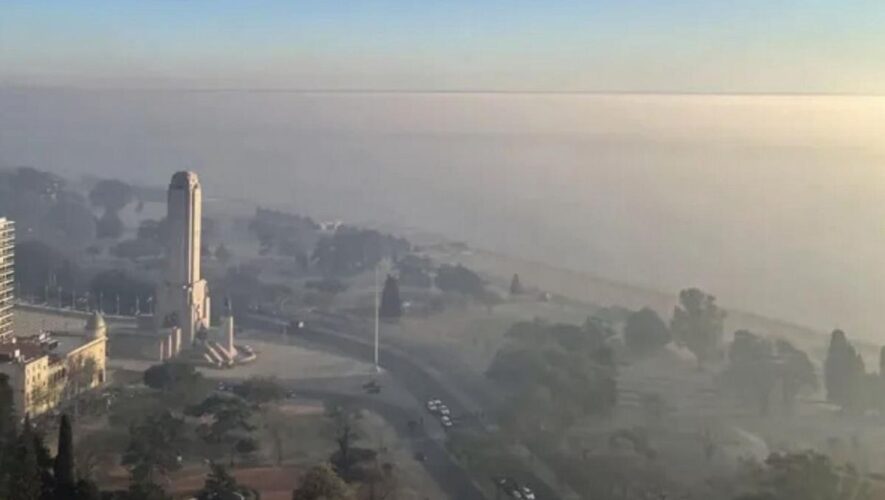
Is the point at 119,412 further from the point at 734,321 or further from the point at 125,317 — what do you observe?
the point at 734,321

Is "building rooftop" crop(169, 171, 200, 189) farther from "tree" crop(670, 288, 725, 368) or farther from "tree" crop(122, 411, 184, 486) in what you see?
"tree" crop(670, 288, 725, 368)

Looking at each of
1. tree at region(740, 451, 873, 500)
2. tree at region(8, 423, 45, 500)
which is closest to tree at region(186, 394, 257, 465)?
tree at region(8, 423, 45, 500)

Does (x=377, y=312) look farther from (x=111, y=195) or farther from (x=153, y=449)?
(x=111, y=195)

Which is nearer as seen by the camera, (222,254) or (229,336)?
(229,336)

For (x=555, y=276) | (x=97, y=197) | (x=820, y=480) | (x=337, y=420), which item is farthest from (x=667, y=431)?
(x=97, y=197)

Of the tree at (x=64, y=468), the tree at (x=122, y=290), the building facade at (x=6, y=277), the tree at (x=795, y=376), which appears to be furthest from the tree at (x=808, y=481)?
the tree at (x=122, y=290)

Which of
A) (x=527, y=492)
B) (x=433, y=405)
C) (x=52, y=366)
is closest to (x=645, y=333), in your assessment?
(x=433, y=405)
